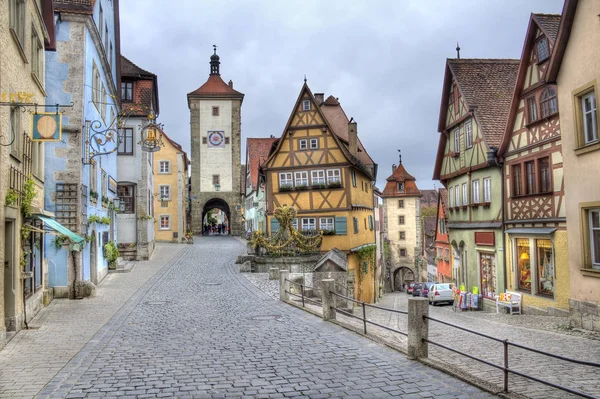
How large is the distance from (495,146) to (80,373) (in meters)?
17.6

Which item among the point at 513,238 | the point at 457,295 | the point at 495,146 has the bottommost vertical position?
the point at 457,295

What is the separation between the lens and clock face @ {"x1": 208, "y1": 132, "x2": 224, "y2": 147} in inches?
2388

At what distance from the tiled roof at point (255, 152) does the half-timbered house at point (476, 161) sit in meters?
28.5

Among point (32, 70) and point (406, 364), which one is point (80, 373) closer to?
point (406, 364)

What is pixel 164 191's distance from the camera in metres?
51.0

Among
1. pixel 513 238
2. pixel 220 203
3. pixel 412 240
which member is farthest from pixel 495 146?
pixel 220 203

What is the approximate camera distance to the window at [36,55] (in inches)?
506

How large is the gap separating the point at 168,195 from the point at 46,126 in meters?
40.6

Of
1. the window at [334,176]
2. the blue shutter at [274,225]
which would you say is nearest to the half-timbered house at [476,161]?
the window at [334,176]

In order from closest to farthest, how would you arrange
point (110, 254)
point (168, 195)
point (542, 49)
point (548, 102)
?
1. point (548, 102)
2. point (542, 49)
3. point (110, 254)
4. point (168, 195)

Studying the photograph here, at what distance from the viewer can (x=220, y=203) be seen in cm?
6812

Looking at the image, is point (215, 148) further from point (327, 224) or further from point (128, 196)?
point (327, 224)

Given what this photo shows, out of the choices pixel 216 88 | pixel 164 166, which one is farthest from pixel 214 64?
pixel 164 166

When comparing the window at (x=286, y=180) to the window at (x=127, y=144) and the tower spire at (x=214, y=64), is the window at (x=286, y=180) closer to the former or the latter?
the window at (x=127, y=144)
